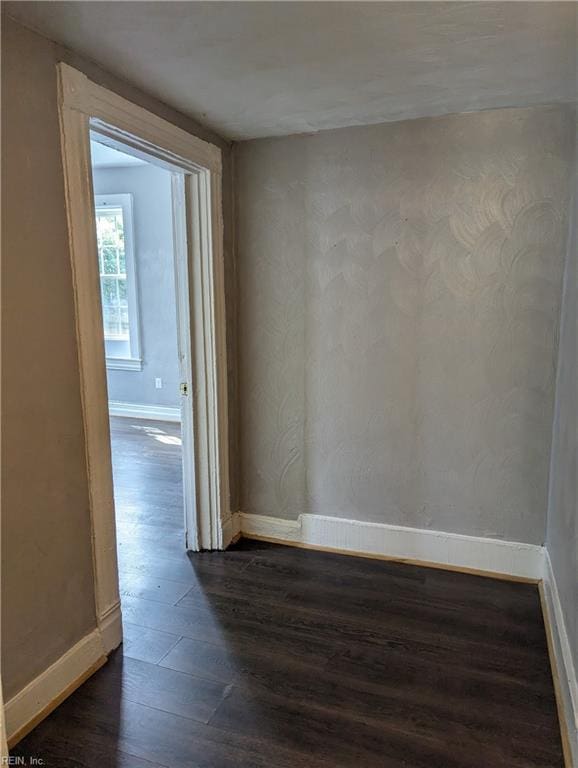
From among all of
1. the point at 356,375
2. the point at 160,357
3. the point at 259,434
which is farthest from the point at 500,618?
the point at 160,357

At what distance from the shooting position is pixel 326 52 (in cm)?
185

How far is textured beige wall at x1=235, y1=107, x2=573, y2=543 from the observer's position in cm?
253

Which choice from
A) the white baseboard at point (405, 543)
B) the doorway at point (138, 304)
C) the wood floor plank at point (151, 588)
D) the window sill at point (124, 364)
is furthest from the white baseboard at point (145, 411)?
the wood floor plank at point (151, 588)

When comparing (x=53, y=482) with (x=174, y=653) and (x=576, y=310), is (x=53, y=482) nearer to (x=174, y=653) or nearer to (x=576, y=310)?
(x=174, y=653)

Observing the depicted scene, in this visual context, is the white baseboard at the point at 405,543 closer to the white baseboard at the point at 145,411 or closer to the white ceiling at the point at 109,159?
the white baseboard at the point at 145,411

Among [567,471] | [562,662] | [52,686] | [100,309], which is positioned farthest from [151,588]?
[567,471]

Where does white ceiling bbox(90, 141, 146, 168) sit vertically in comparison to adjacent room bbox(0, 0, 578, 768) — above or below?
above

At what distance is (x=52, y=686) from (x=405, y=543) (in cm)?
177

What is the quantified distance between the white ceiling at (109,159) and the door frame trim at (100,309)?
2762 mm

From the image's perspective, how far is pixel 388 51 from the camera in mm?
1853

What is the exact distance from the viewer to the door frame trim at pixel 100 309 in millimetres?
1887

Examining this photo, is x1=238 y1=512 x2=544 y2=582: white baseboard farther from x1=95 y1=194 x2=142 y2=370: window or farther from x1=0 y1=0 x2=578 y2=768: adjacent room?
x1=95 y1=194 x2=142 y2=370: window

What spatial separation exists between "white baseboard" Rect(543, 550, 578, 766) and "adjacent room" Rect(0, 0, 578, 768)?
26mm

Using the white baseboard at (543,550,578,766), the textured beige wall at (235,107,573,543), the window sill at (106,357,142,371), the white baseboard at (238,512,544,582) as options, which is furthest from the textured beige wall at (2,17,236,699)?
the window sill at (106,357,142,371)
